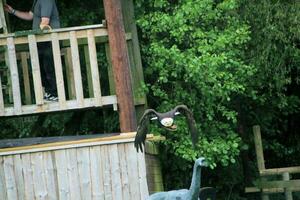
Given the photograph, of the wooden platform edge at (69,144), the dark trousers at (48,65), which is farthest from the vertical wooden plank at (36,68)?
the wooden platform edge at (69,144)

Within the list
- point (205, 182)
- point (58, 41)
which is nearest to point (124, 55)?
point (58, 41)

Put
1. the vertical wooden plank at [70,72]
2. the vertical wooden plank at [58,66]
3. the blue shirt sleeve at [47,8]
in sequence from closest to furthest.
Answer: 1. the vertical wooden plank at [58,66]
2. the blue shirt sleeve at [47,8]
3. the vertical wooden plank at [70,72]

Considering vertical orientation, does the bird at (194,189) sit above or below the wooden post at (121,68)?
below

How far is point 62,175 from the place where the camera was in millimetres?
8375

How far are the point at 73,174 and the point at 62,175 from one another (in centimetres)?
13

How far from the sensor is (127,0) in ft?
33.0

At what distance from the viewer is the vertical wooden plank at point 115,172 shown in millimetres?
8359

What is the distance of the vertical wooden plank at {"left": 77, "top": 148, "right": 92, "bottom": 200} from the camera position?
27.5ft

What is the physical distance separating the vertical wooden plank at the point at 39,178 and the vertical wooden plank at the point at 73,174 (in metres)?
0.30

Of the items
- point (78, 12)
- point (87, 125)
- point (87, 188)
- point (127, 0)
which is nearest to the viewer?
point (87, 188)

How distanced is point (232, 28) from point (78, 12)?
2.79m

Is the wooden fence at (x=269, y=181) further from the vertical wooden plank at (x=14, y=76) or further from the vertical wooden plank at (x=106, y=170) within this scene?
the vertical wooden plank at (x=14, y=76)

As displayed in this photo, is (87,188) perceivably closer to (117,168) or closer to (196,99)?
(117,168)

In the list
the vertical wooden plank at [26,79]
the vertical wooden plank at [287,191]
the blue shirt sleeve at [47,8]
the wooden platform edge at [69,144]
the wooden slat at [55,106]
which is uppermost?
the blue shirt sleeve at [47,8]
